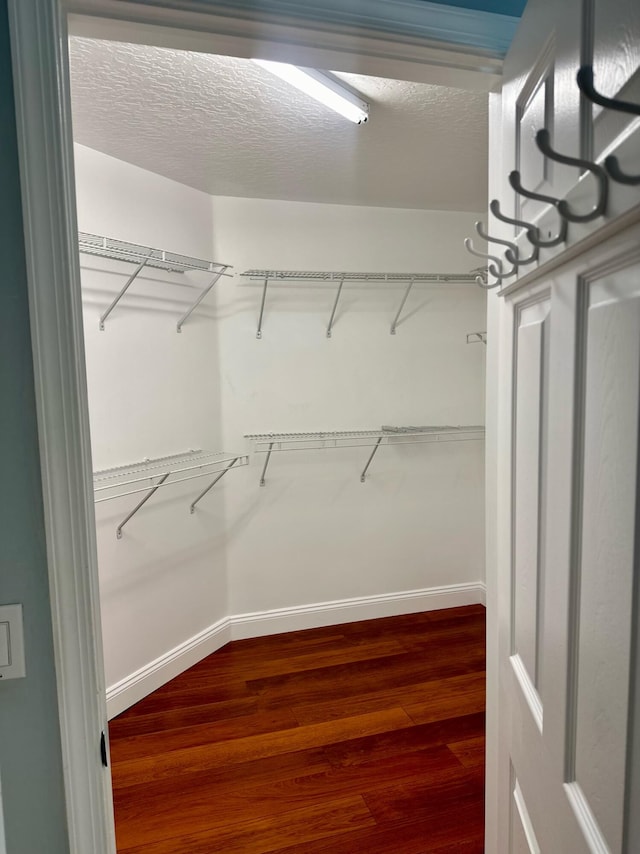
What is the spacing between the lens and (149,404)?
237 centimetres

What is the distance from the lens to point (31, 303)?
0.79 meters

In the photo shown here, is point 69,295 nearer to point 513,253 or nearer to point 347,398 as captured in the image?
point 513,253

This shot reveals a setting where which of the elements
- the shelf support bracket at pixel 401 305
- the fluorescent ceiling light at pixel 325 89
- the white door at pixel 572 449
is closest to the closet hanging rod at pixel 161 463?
the shelf support bracket at pixel 401 305

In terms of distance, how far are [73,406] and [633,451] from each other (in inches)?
31.9

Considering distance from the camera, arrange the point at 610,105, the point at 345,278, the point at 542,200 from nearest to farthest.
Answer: the point at 610,105
the point at 542,200
the point at 345,278

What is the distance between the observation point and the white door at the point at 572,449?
0.58 metres

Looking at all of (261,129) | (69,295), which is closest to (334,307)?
(261,129)

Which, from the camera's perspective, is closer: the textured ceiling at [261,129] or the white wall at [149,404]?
the textured ceiling at [261,129]

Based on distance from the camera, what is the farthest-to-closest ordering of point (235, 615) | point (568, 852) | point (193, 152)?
point (235, 615)
point (193, 152)
point (568, 852)

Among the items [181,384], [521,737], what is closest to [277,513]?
[181,384]

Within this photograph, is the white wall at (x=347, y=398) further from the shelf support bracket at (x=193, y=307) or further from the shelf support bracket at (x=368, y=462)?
the shelf support bracket at (x=193, y=307)

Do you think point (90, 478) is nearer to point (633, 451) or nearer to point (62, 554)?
point (62, 554)

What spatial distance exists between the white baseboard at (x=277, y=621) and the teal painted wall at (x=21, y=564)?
1.53 metres

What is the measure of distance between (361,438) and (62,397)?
2249 millimetres
